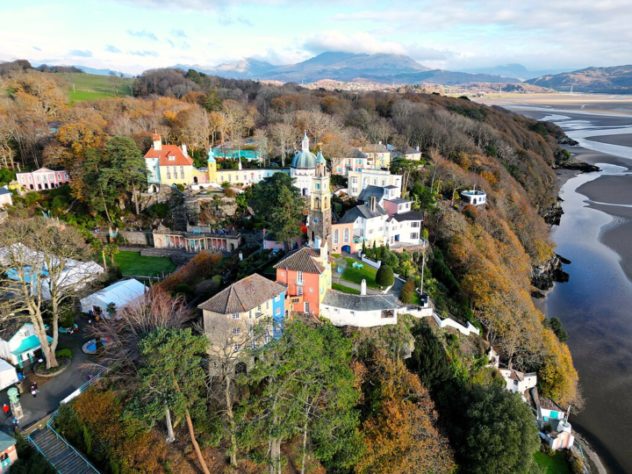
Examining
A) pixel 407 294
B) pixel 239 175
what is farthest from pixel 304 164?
pixel 407 294

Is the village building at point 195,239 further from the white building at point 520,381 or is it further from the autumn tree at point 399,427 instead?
the white building at point 520,381

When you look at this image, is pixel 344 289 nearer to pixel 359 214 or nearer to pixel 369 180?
pixel 359 214

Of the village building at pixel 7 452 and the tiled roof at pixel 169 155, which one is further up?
the tiled roof at pixel 169 155

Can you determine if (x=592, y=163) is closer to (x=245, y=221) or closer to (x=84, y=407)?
(x=245, y=221)

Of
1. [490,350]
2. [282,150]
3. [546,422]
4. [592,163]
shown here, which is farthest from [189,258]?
[592,163]

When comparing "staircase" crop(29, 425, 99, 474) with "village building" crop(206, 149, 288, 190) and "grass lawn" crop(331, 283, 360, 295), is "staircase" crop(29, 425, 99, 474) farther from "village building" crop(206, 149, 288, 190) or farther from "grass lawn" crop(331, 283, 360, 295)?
"village building" crop(206, 149, 288, 190)

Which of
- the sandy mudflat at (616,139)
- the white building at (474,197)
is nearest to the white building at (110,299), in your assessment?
the white building at (474,197)

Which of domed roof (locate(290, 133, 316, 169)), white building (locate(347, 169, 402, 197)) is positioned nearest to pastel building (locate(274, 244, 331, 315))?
domed roof (locate(290, 133, 316, 169))
